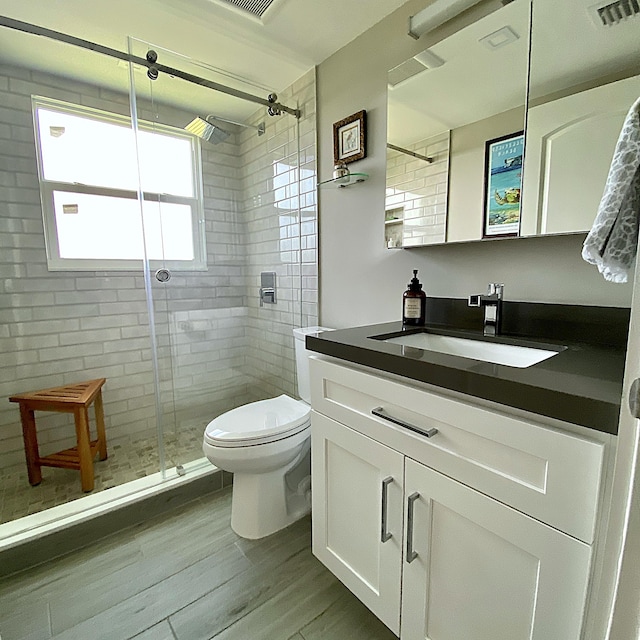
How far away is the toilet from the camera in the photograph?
1.42 m

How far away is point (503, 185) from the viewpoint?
3.74 feet

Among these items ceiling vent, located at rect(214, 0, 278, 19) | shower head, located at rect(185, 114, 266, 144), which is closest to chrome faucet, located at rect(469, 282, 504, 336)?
ceiling vent, located at rect(214, 0, 278, 19)

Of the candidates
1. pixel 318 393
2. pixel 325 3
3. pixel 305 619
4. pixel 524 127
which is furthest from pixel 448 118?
pixel 305 619

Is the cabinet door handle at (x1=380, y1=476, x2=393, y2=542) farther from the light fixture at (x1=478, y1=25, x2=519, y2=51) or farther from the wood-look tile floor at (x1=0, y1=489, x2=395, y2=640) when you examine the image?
the light fixture at (x1=478, y1=25, x2=519, y2=51)

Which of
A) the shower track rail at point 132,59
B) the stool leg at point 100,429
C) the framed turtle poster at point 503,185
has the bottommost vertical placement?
the stool leg at point 100,429

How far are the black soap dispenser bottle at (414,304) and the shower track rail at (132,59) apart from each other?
1.34 metres

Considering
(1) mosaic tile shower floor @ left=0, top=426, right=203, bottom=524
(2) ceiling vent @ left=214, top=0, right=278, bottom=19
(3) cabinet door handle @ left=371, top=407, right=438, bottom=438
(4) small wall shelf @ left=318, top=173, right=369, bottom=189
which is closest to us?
(3) cabinet door handle @ left=371, top=407, right=438, bottom=438

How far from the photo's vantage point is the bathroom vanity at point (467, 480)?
595 mm

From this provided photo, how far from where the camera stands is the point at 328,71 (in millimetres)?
1777

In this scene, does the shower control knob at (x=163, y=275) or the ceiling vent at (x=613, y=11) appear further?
the shower control knob at (x=163, y=275)

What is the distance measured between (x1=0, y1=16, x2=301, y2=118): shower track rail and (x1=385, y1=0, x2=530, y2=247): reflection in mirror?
0.87 meters

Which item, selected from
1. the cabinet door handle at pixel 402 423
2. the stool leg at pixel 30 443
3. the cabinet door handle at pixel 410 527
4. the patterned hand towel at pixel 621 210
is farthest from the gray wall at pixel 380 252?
the stool leg at pixel 30 443

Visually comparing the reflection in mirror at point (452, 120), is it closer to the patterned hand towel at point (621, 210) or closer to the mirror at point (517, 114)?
the mirror at point (517, 114)

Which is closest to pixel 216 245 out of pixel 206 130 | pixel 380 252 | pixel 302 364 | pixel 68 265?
pixel 206 130
